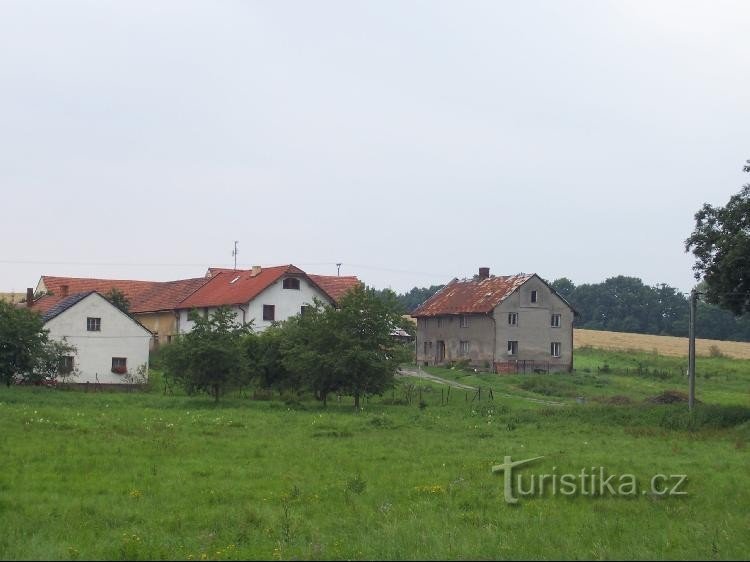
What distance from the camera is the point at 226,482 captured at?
63.2ft

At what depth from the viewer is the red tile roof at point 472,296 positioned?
68.3 meters

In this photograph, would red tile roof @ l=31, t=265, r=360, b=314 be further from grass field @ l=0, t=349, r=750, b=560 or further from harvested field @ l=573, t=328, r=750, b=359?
harvested field @ l=573, t=328, r=750, b=359

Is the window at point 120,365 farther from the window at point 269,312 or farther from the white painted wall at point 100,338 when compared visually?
the window at point 269,312

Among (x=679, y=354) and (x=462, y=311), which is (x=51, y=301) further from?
(x=679, y=354)

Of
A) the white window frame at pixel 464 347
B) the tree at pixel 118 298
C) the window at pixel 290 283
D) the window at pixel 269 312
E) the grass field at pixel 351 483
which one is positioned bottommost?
the grass field at pixel 351 483

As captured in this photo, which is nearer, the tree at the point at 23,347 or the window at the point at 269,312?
the tree at the point at 23,347

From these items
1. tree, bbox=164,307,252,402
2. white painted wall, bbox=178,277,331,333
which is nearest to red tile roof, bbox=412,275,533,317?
white painted wall, bbox=178,277,331,333

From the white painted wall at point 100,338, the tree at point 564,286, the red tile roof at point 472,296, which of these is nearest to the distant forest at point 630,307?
the tree at point 564,286

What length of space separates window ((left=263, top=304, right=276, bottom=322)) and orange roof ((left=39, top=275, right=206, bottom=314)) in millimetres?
7820

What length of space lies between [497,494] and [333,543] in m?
5.15

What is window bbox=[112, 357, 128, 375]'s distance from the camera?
52.3 m

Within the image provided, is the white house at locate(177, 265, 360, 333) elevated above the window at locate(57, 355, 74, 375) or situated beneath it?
elevated above

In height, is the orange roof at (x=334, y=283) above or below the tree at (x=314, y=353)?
above

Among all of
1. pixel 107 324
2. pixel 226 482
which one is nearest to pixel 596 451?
pixel 226 482
